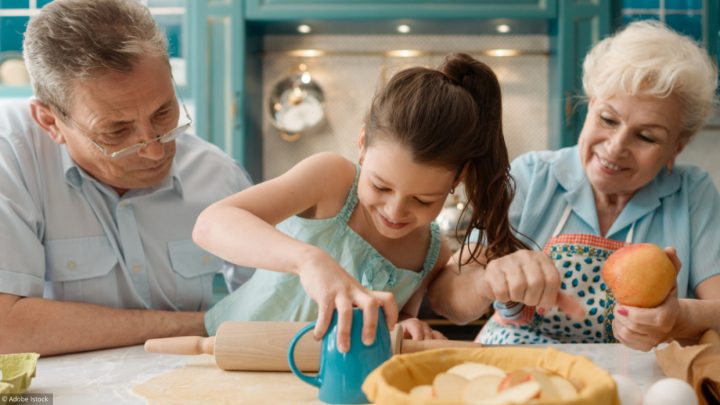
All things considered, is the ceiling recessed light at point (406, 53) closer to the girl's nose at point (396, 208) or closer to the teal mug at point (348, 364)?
the girl's nose at point (396, 208)

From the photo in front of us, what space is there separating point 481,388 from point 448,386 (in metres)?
0.03

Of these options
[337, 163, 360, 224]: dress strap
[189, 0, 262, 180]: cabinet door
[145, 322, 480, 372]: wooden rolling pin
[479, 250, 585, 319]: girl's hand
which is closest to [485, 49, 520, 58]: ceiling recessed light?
[189, 0, 262, 180]: cabinet door

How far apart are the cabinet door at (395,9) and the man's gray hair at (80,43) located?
1.60 m

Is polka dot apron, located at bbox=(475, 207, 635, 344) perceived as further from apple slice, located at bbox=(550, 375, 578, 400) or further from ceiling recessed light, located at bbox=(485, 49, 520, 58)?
ceiling recessed light, located at bbox=(485, 49, 520, 58)

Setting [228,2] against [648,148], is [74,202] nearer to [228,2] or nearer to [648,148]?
[648,148]

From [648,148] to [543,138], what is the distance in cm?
177

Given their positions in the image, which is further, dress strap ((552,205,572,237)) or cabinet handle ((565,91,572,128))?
cabinet handle ((565,91,572,128))

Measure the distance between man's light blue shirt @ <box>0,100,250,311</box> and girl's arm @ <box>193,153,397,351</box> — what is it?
39 cm

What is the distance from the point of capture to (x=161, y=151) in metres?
1.56

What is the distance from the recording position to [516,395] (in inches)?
26.5

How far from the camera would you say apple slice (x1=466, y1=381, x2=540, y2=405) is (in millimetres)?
663

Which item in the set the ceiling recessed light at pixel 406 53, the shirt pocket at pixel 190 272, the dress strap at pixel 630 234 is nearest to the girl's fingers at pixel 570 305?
the dress strap at pixel 630 234

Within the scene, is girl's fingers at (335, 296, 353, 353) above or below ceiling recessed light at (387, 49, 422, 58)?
below

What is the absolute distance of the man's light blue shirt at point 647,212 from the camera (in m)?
1.71
